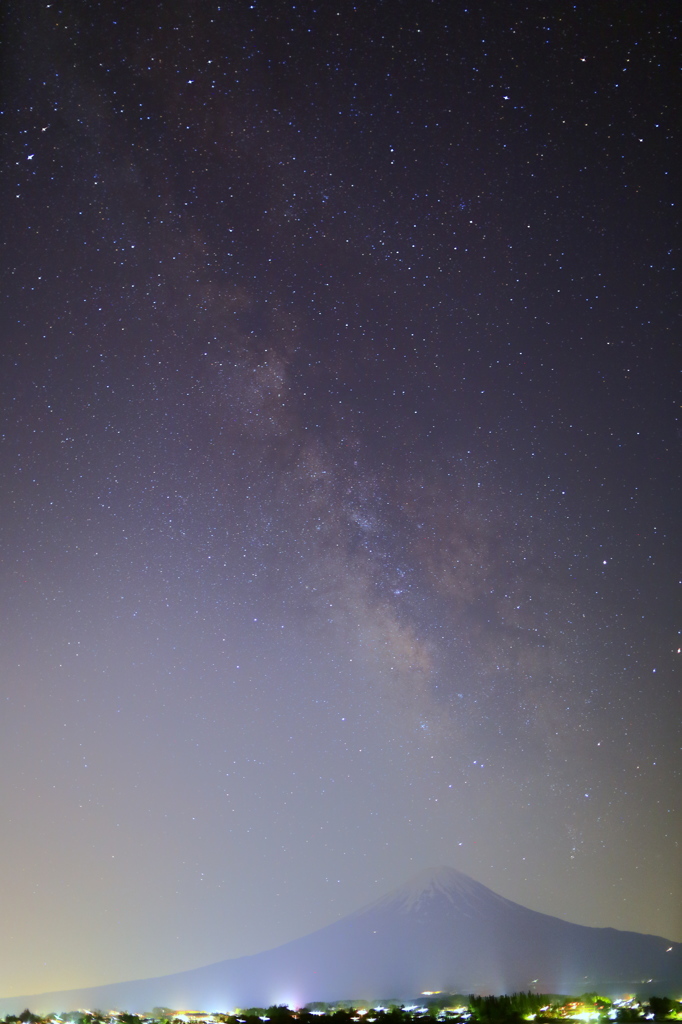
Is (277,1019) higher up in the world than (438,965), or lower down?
higher up

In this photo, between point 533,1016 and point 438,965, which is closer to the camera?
point 533,1016

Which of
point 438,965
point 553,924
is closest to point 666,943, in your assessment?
point 553,924

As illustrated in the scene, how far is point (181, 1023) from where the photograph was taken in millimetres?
26547

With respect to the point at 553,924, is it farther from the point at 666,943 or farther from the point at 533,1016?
the point at 533,1016

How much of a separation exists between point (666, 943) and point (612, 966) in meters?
29.4

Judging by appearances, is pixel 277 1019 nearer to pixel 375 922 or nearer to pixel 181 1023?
pixel 181 1023

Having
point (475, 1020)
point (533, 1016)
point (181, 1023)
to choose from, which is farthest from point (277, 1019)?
point (533, 1016)

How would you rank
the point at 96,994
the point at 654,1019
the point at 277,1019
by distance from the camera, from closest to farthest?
1. the point at 654,1019
2. the point at 277,1019
3. the point at 96,994

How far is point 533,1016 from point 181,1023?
39.9 ft

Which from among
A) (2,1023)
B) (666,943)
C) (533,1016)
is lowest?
(666,943)

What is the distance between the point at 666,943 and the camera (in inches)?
4870

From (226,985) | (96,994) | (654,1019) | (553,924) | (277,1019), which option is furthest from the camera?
(553,924)

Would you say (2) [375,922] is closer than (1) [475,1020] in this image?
No

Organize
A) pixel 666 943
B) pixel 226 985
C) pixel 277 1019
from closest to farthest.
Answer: pixel 277 1019
pixel 226 985
pixel 666 943
